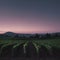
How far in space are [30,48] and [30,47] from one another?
21 millimetres

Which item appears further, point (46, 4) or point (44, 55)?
point (46, 4)

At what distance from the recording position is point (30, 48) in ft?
11.8

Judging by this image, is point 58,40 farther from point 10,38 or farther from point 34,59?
point 10,38

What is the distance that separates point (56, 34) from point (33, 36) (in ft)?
1.38

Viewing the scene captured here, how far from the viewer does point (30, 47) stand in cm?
362

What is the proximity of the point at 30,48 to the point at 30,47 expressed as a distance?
21 millimetres

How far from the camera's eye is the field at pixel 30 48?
3.50 metres

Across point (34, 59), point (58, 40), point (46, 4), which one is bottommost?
point (34, 59)

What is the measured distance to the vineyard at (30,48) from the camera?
3506 mm

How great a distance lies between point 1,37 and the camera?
3715 millimetres

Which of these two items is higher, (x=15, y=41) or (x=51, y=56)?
(x=15, y=41)

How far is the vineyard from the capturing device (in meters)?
3.51

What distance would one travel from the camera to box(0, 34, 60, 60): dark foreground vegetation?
3.50 metres

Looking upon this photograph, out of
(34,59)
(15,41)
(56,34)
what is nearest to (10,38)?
(15,41)
